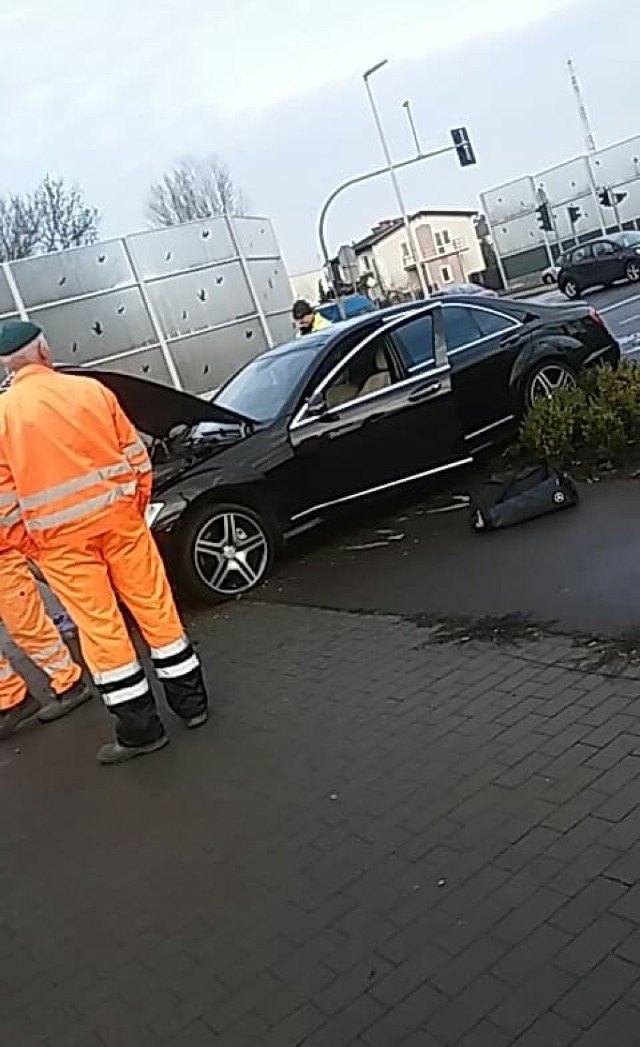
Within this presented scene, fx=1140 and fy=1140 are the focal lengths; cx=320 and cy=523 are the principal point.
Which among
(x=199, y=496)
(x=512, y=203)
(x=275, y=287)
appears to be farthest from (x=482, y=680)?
(x=512, y=203)

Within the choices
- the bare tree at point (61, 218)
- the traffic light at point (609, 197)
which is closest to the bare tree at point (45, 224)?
the bare tree at point (61, 218)

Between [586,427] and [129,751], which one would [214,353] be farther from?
[129,751]

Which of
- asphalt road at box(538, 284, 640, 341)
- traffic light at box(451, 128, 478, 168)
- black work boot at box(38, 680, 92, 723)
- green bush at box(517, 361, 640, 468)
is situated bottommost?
asphalt road at box(538, 284, 640, 341)

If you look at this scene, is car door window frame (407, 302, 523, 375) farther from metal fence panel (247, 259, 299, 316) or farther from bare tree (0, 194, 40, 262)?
bare tree (0, 194, 40, 262)

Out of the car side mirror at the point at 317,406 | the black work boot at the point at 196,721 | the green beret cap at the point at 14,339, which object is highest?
the green beret cap at the point at 14,339

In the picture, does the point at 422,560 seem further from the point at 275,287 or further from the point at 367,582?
the point at 275,287

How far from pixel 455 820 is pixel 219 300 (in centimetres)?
1659

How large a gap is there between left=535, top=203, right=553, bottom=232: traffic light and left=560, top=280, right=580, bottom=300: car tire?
8.51 m

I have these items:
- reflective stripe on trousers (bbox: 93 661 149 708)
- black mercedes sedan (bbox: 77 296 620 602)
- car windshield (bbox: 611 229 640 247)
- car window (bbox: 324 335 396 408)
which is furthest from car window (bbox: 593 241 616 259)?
reflective stripe on trousers (bbox: 93 661 149 708)

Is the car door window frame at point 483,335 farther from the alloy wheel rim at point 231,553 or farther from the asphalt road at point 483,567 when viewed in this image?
the alloy wheel rim at point 231,553

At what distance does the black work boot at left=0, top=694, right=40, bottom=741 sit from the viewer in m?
6.37

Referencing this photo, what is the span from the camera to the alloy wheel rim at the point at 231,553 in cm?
789

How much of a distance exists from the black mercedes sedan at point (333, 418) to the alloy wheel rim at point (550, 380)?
1 centimetres

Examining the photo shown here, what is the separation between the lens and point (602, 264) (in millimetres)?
34844
